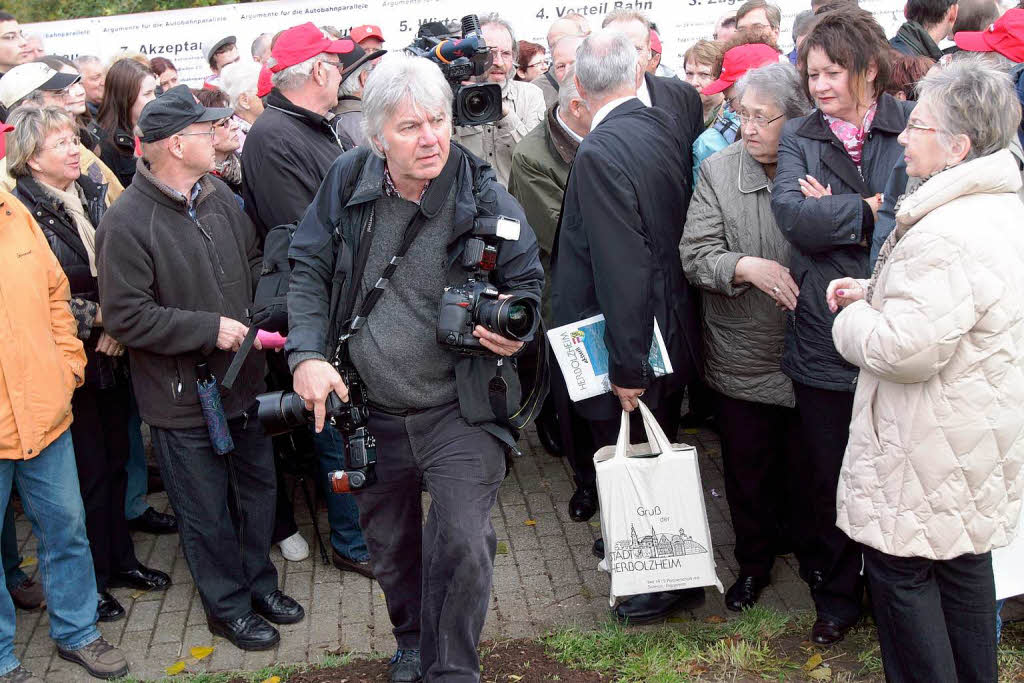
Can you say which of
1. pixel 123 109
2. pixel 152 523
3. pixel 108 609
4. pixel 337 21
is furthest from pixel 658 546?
pixel 337 21

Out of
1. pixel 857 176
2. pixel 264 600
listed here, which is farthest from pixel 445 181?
pixel 264 600

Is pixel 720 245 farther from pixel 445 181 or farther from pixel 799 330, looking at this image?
pixel 445 181

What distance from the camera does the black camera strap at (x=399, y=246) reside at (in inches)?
134

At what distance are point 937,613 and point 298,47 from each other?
3637mm

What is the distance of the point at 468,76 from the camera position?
411 cm

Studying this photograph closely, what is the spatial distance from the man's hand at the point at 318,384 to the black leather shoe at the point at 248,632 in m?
1.38

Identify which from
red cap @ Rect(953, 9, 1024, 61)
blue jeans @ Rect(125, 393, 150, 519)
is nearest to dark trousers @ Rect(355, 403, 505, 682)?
blue jeans @ Rect(125, 393, 150, 519)

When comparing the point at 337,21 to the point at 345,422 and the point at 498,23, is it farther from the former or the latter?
the point at 345,422

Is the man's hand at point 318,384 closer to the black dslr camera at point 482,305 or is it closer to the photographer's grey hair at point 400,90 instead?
the black dslr camera at point 482,305

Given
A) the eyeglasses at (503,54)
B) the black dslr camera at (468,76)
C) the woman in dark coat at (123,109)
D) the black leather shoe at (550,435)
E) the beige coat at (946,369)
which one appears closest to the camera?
the beige coat at (946,369)

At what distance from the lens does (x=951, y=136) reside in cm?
307

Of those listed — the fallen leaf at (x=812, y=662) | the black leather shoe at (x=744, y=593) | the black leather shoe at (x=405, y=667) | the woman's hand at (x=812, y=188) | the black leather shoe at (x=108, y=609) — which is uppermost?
the woman's hand at (x=812, y=188)

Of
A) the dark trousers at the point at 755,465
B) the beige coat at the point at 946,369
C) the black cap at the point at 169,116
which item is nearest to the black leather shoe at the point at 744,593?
the dark trousers at the point at 755,465

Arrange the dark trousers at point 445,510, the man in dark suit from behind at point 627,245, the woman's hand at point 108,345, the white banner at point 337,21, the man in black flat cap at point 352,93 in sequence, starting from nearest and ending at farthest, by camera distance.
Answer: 1. the dark trousers at point 445,510
2. the man in dark suit from behind at point 627,245
3. the woman's hand at point 108,345
4. the man in black flat cap at point 352,93
5. the white banner at point 337,21
